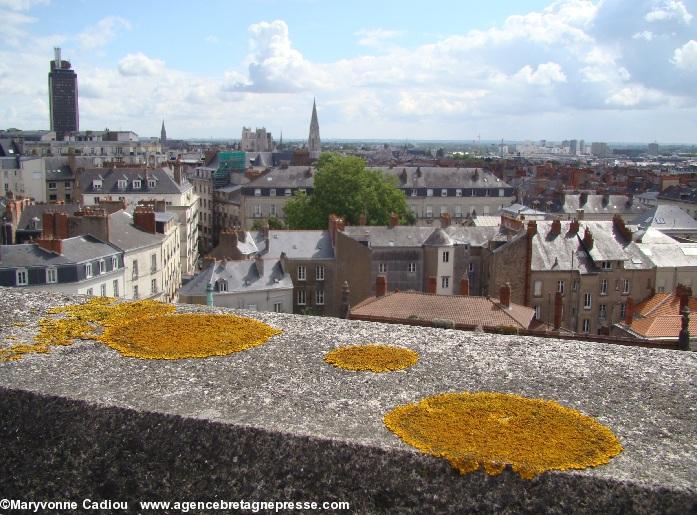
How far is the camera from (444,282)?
41.2m

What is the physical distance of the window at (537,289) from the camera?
3824cm

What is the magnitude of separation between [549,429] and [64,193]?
242 feet

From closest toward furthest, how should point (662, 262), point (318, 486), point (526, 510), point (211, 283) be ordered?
point (526, 510), point (318, 486), point (211, 283), point (662, 262)

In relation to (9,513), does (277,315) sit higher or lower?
higher

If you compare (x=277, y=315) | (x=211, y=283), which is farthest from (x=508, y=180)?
(x=277, y=315)

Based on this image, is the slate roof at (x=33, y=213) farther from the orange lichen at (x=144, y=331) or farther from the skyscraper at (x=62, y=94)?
the skyscraper at (x=62, y=94)

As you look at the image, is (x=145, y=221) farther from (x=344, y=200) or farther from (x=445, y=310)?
(x=445, y=310)

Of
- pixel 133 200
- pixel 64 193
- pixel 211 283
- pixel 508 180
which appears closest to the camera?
pixel 211 283

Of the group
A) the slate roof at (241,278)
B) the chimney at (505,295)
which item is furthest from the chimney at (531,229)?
the slate roof at (241,278)

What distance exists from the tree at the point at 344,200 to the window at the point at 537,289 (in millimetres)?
18121

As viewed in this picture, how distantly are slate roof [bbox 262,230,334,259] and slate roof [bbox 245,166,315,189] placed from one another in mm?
31017

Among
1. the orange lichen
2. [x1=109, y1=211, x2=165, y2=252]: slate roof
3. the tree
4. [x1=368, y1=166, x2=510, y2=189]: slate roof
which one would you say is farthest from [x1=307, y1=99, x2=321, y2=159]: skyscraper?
the orange lichen

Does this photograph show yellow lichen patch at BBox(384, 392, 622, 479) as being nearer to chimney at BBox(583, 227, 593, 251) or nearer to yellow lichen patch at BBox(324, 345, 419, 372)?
yellow lichen patch at BBox(324, 345, 419, 372)

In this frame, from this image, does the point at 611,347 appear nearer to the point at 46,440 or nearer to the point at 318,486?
the point at 318,486
